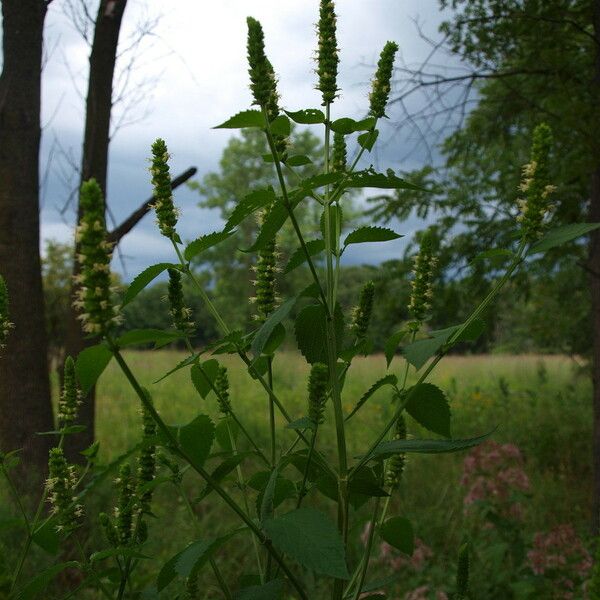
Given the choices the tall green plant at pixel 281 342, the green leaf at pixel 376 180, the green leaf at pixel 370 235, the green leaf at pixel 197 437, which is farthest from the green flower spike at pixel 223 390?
the green leaf at pixel 376 180

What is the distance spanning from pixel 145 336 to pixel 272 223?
0.29m

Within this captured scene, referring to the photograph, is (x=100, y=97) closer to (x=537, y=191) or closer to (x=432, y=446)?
(x=537, y=191)

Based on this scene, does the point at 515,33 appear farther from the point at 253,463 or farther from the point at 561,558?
the point at 253,463

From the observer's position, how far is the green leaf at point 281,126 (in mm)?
1081

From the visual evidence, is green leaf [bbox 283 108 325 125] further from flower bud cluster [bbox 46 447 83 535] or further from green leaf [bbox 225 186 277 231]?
flower bud cluster [bbox 46 447 83 535]

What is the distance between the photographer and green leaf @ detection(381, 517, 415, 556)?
4.61 ft

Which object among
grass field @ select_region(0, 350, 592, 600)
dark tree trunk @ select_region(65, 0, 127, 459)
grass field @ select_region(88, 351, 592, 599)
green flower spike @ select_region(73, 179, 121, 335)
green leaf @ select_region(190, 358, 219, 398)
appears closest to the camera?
green flower spike @ select_region(73, 179, 121, 335)

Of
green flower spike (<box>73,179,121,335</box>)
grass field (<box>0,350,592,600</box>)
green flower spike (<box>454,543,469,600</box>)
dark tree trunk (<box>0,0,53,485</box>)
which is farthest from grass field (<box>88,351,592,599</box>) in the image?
dark tree trunk (<box>0,0,53,485</box>)

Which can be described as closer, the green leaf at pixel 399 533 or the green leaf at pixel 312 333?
the green leaf at pixel 312 333

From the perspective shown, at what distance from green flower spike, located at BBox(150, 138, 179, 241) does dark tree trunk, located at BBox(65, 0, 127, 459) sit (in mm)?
4327

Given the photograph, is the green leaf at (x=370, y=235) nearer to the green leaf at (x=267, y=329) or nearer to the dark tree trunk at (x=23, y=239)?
the green leaf at (x=267, y=329)

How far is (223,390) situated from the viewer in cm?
146

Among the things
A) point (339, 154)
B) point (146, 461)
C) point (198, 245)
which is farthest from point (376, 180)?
point (146, 461)

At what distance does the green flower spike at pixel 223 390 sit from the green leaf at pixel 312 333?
0.21 meters
